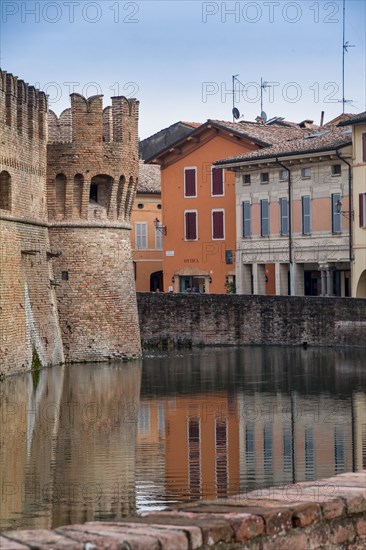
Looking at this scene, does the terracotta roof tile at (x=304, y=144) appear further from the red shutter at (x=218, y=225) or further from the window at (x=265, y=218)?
the red shutter at (x=218, y=225)

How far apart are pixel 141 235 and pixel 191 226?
7.87 m

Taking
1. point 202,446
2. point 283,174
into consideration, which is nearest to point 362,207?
point 283,174

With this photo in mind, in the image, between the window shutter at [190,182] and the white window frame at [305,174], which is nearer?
the white window frame at [305,174]

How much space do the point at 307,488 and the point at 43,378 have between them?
2490 centimetres

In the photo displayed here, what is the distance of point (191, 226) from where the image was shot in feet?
225

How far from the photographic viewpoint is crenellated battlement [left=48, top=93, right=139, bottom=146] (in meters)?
41.7

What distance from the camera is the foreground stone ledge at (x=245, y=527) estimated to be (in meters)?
10.2

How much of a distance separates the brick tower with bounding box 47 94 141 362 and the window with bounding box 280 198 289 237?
63.1 feet

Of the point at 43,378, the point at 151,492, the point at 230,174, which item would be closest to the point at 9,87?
the point at 43,378

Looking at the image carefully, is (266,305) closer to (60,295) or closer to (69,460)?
(60,295)

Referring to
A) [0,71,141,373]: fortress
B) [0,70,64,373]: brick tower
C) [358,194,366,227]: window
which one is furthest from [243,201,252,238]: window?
[0,70,64,373]: brick tower

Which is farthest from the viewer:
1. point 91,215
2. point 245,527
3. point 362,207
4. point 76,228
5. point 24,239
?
point 362,207

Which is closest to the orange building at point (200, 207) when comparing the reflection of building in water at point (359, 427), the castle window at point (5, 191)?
the castle window at point (5, 191)

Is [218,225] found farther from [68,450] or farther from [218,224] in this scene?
[68,450]
